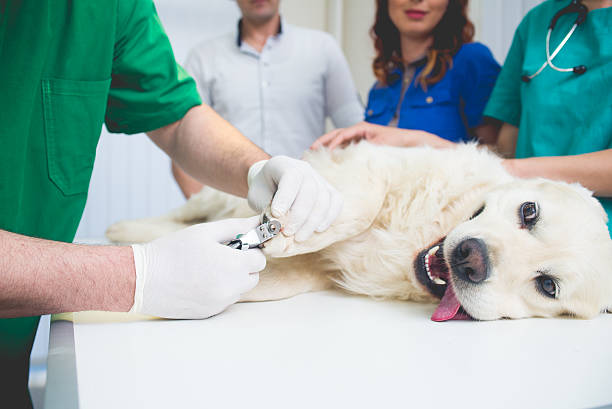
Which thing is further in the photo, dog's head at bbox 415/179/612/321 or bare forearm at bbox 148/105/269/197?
bare forearm at bbox 148/105/269/197

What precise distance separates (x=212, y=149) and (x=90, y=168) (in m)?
0.31

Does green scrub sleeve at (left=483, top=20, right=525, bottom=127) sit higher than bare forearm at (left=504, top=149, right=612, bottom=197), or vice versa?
green scrub sleeve at (left=483, top=20, right=525, bottom=127)

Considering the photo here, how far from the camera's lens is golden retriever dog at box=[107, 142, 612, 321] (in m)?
1.01

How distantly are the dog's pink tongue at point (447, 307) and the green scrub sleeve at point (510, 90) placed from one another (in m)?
0.97

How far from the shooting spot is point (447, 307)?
1.00m

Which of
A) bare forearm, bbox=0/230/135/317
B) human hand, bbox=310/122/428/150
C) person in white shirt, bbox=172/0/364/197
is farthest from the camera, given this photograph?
person in white shirt, bbox=172/0/364/197

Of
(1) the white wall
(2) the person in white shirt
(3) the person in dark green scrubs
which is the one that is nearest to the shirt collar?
(2) the person in white shirt

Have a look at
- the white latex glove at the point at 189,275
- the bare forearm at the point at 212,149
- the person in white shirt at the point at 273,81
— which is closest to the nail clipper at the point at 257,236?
the white latex glove at the point at 189,275

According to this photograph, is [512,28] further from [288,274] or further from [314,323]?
[314,323]

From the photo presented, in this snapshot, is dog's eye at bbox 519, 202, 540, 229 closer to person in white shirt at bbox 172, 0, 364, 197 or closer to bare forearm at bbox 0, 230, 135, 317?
bare forearm at bbox 0, 230, 135, 317

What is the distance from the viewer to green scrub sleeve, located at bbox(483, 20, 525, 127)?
1.73 metres

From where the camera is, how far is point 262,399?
57cm

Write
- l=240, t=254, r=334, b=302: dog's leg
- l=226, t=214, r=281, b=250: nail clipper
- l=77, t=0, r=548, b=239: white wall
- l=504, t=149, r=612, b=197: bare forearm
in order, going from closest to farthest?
1. l=226, t=214, r=281, b=250: nail clipper
2. l=240, t=254, r=334, b=302: dog's leg
3. l=504, t=149, r=612, b=197: bare forearm
4. l=77, t=0, r=548, b=239: white wall

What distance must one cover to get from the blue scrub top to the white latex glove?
1.33m
